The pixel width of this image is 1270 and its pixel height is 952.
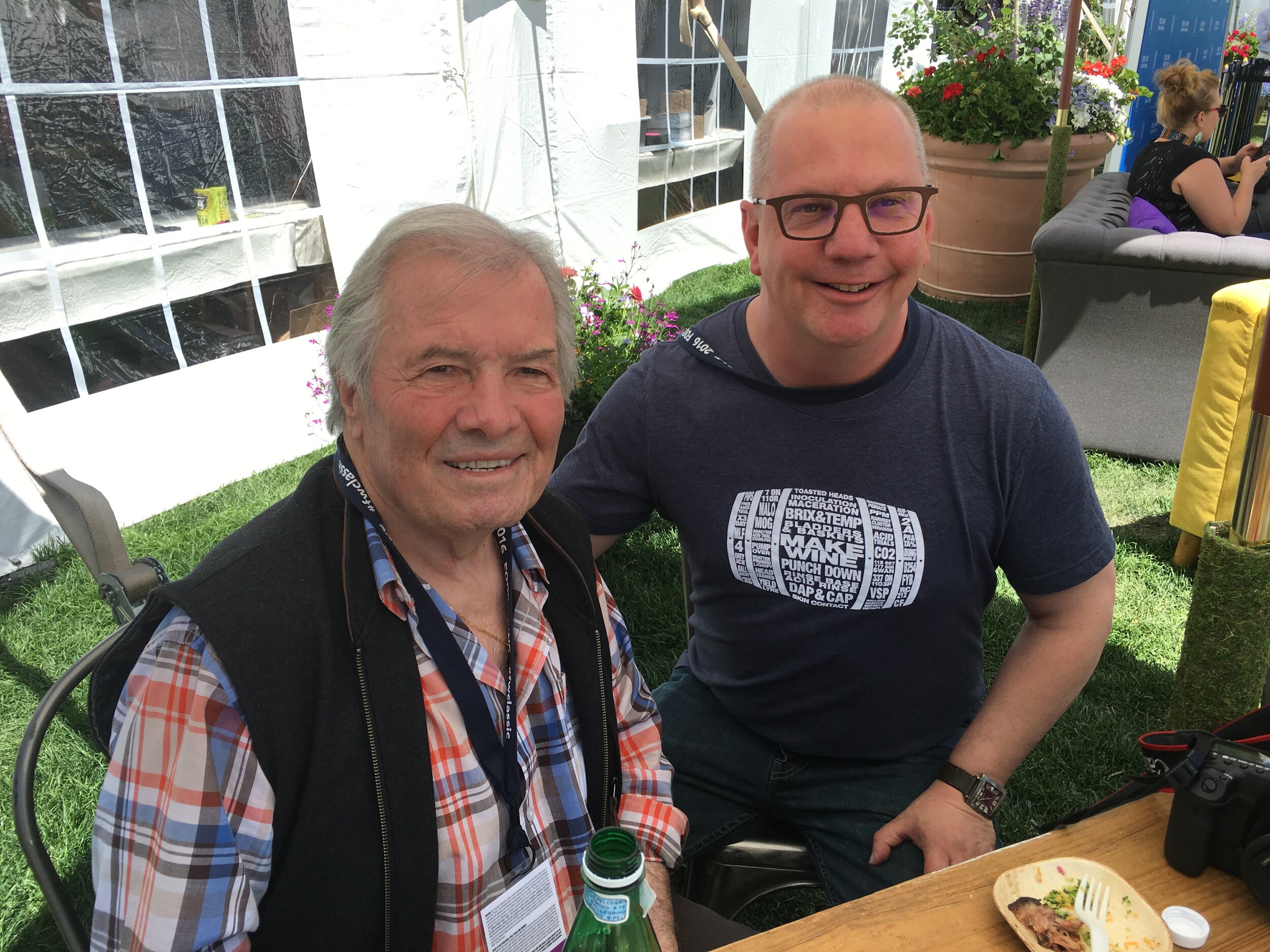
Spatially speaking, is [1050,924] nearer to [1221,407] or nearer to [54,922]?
[54,922]

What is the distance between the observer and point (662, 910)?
149 centimetres

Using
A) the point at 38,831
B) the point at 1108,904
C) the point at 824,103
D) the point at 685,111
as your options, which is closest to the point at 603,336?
the point at 824,103

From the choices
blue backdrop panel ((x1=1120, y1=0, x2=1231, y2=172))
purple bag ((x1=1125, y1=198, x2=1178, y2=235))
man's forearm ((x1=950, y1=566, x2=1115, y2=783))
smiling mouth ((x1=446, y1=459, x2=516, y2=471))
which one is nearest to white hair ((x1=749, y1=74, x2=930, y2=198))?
smiling mouth ((x1=446, y1=459, x2=516, y2=471))

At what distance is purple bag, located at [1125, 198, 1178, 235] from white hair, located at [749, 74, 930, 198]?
4.39m

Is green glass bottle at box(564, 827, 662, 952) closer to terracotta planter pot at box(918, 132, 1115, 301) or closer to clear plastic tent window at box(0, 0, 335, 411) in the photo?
clear plastic tent window at box(0, 0, 335, 411)

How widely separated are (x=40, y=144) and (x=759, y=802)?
3.57 meters

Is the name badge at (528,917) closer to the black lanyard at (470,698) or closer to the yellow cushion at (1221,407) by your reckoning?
the black lanyard at (470,698)

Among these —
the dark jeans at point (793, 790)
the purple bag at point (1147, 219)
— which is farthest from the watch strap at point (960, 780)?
the purple bag at point (1147, 219)

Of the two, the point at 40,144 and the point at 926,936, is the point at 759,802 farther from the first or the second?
the point at 40,144

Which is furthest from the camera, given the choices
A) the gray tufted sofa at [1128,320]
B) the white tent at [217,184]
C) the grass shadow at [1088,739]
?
the gray tufted sofa at [1128,320]

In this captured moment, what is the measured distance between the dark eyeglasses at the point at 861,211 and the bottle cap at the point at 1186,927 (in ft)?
3.82

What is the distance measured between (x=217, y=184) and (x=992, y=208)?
5.64m

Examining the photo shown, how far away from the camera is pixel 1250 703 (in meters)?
1.57

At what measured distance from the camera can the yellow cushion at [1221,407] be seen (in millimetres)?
3408
